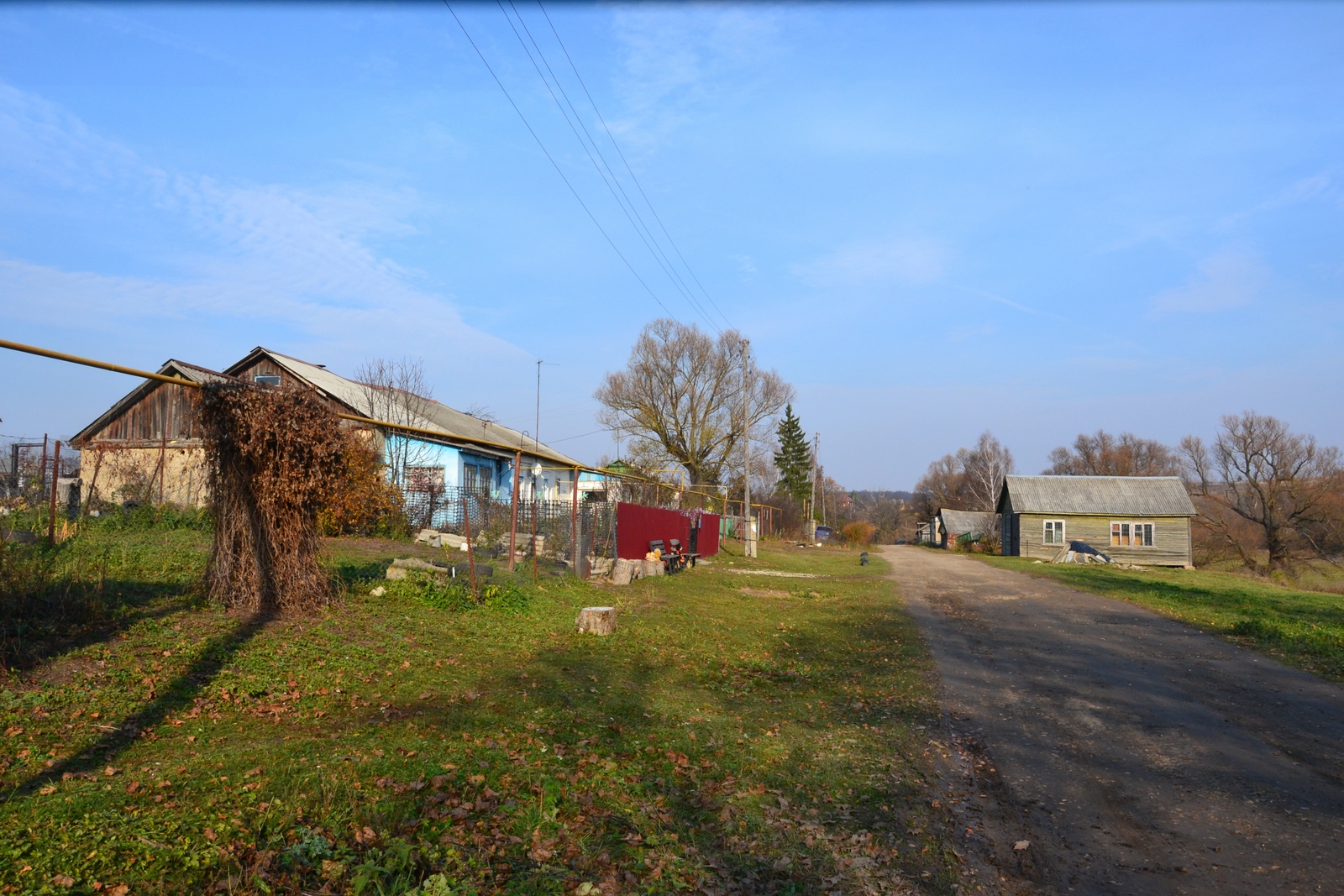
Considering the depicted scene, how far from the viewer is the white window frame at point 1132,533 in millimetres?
46000

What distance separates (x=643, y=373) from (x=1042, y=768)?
149 ft

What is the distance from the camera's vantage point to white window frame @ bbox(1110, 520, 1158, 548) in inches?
1811

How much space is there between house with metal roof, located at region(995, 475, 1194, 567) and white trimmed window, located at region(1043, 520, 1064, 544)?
0.05 m

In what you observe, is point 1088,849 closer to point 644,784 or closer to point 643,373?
point 644,784

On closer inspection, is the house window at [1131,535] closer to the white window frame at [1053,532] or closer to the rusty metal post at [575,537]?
the white window frame at [1053,532]

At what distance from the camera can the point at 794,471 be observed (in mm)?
75062

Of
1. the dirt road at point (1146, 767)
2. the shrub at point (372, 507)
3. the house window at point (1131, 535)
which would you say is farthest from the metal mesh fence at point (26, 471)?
the house window at point (1131, 535)

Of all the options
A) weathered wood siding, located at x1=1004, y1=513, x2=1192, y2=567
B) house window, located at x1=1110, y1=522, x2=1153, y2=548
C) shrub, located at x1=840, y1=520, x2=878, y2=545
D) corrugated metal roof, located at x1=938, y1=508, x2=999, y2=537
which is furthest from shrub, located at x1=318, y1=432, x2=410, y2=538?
corrugated metal roof, located at x1=938, y1=508, x2=999, y2=537

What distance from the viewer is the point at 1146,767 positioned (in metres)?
6.31

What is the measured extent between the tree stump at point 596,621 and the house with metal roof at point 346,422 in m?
5.37

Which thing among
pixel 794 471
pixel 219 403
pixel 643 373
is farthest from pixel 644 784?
pixel 794 471

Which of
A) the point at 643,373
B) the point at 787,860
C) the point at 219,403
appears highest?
A: the point at 643,373

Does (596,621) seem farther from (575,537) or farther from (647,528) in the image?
(647,528)

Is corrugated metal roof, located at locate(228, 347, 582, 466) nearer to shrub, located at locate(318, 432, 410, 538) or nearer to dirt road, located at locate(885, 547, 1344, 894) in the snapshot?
shrub, located at locate(318, 432, 410, 538)
